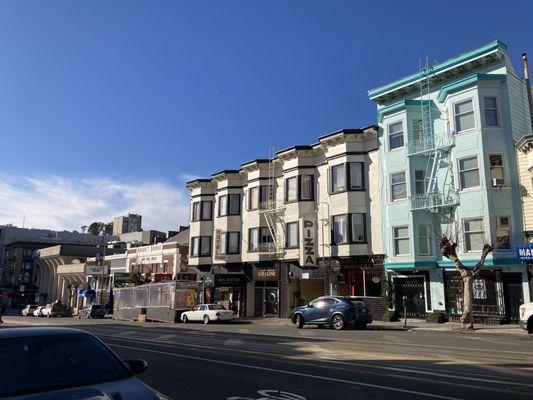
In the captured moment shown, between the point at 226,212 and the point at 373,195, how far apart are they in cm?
1456

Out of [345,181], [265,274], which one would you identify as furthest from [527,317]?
[265,274]

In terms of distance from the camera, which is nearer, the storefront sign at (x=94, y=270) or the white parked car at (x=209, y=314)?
the white parked car at (x=209, y=314)

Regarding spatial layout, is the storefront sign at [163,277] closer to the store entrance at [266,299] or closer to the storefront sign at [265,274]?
the store entrance at [266,299]

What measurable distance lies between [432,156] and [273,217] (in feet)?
45.2

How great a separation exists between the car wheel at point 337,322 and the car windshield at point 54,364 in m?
20.2

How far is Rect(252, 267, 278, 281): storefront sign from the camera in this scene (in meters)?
38.0

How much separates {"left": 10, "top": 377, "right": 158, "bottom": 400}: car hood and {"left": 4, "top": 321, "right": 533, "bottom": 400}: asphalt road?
4.07 meters

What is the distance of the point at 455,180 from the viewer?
28406 millimetres

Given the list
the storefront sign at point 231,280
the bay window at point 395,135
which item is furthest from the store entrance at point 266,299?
the bay window at point 395,135

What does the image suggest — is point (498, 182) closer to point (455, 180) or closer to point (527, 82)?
point (455, 180)

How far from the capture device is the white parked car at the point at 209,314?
1332 inches

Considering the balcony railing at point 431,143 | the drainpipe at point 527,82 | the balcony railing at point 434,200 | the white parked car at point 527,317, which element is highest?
the drainpipe at point 527,82

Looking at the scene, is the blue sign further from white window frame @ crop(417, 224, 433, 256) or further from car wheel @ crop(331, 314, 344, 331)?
car wheel @ crop(331, 314, 344, 331)

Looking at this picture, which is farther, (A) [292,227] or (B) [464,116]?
(A) [292,227]
